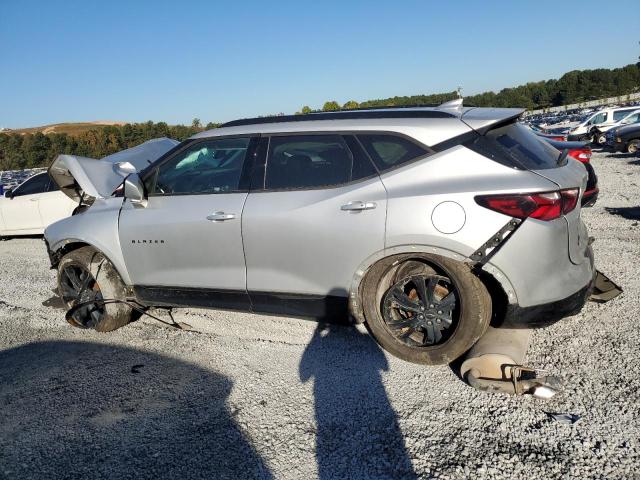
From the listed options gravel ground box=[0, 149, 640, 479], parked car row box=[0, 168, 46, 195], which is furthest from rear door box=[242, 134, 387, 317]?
parked car row box=[0, 168, 46, 195]

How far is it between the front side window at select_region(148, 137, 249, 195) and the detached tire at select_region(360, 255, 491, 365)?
4.74 feet

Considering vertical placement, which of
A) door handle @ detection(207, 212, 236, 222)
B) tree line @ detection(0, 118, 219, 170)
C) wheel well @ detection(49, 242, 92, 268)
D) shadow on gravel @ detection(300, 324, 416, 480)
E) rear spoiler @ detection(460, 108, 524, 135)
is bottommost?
shadow on gravel @ detection(300, 324, 416, 480)

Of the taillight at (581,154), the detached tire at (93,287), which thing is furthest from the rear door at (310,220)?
the taillight at (581,154)

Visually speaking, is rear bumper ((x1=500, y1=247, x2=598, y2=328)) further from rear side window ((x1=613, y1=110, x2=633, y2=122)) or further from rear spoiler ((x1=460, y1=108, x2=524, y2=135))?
rear side window ((x1=613, y1=110, x2=633, y2=122))

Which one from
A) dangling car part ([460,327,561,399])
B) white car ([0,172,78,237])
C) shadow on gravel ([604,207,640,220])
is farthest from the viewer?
white car ([0,172,78,237])

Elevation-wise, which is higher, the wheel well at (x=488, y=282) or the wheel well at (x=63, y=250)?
the wheel well at (x=63, y=250)

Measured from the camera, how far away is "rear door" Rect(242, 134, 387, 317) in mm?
3199

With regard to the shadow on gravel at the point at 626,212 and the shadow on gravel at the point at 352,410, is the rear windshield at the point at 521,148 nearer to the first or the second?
the shadow on gravel at the point at 352,410

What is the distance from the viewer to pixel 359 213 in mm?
3182

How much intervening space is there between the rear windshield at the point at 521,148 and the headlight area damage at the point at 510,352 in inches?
19.0

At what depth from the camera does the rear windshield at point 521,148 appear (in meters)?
3.05

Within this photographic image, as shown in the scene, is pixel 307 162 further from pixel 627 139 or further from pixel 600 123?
pixel 600 123

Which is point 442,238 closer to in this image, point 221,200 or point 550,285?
point 550,285

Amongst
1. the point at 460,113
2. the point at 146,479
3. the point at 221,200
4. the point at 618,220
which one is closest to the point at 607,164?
the point at 618,220
